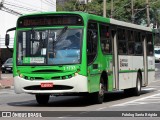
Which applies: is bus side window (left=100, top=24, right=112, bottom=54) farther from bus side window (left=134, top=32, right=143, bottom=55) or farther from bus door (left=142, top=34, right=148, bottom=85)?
bus door (left=142, top=34, right=148, bottom=85)

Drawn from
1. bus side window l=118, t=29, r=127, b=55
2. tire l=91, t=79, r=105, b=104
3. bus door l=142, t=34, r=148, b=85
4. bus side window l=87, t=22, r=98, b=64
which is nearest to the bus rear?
bus side window l=87, t=22, r=98, b=64

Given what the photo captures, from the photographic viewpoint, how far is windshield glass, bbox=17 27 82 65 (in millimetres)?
17844

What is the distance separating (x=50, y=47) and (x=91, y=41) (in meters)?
1.38

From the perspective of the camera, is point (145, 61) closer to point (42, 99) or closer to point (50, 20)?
point (42, 99)

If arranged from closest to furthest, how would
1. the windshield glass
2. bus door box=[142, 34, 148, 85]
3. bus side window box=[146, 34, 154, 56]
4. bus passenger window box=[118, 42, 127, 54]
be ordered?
the windshield glass
bus passenger window box=[118, 42, 127, 54]
bus door box=[142, 34, 148, 85]
bus side window box=[146, 34, 154, 56]

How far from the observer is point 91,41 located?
18.4 meters

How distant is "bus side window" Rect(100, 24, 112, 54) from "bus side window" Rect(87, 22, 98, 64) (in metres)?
0.66

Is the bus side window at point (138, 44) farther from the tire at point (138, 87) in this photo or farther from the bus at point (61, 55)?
the bus at point (61, 55)

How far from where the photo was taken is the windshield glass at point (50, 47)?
1784 cm

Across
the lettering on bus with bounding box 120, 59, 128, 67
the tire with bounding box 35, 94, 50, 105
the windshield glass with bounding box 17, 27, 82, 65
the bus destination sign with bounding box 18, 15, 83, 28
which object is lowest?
the tire with bounding box 35, 94, 50, 105

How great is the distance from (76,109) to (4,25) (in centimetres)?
4990

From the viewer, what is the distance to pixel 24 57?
60.3 ft

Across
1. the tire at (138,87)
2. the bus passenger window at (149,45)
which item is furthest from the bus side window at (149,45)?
the tire at (138,87)

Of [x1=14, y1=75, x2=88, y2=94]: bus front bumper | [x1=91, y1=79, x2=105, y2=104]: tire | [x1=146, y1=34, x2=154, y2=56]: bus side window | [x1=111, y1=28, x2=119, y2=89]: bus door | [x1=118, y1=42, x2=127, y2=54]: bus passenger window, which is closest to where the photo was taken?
[x1=14, y1=75, x2=88, y2=94]: bus front bumper
